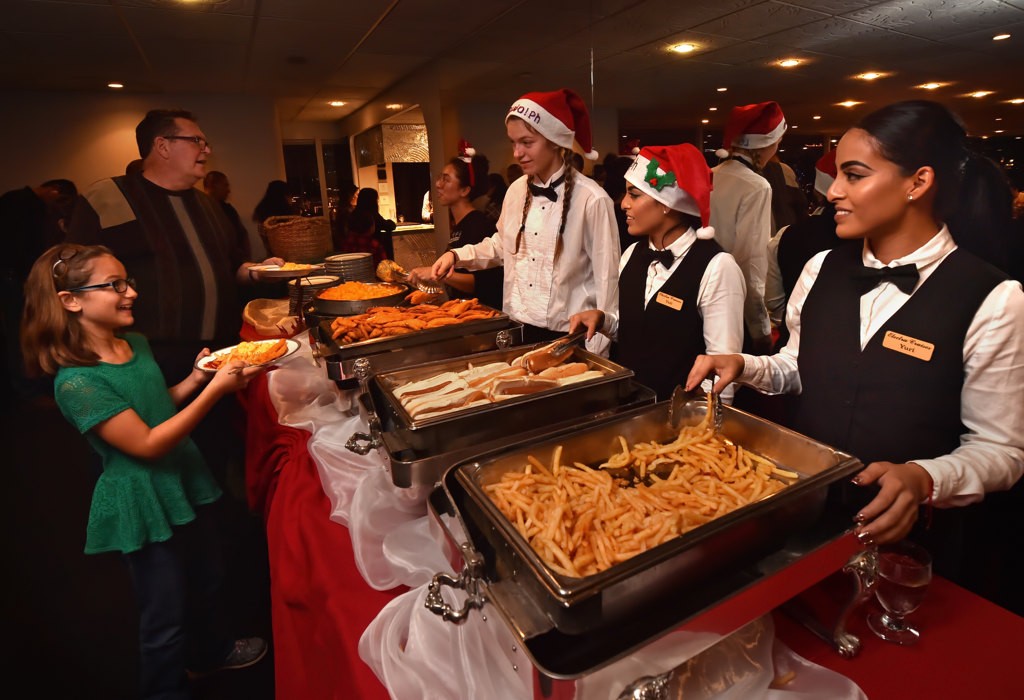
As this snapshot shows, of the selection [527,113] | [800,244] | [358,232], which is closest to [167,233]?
[527,113]

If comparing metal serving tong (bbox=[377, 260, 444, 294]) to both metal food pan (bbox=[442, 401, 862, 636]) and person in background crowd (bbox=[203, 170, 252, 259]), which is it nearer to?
person in background crowd (bbox=[203, 170, 252, 259])

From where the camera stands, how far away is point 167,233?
2184 mm

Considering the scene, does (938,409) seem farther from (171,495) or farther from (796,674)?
(171,495)

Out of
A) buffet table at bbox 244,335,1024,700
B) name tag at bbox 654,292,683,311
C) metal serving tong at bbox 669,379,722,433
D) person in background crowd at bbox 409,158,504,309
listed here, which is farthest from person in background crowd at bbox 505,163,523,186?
metal serving tong at bbox 669,379,722,433

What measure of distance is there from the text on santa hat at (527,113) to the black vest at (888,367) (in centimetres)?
119

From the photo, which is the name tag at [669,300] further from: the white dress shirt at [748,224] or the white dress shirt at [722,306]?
the white dress shirt at [748,224]

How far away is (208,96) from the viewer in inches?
114

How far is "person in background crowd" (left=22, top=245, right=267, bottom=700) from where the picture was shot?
129cm

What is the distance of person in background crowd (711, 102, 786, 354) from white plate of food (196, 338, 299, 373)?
1.74 metres

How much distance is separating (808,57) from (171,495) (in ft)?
7.99

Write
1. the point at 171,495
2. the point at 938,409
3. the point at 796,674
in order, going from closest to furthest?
the point at 796,674 → the point at 938,409 → the point at 171,495

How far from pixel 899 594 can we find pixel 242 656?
178cm

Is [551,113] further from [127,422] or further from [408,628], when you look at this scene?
[408,628]

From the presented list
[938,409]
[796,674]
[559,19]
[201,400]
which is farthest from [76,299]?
[559,19]
